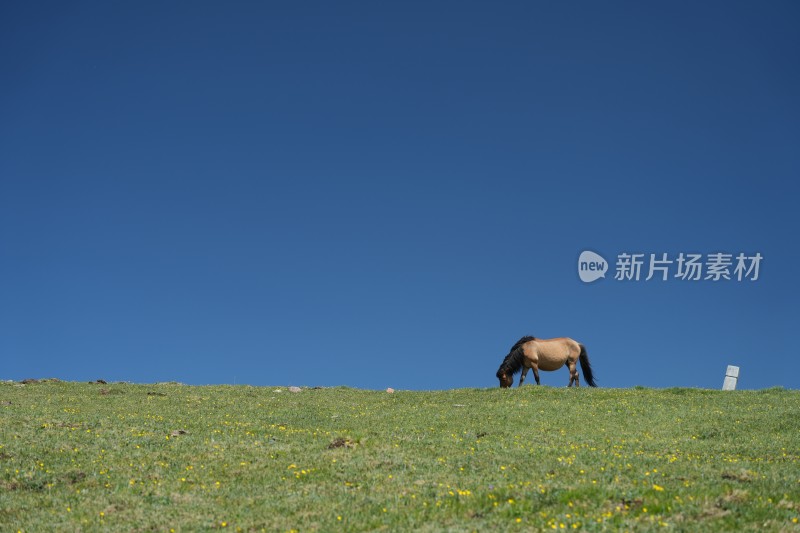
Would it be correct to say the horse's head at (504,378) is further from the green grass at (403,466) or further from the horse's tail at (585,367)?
the green grass at (403,466)

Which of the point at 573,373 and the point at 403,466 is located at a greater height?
the point at 573,373

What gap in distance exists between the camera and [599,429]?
2530 centimetres

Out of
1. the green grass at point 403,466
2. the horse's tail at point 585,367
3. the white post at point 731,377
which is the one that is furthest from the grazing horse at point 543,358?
the green grass at point 403,466

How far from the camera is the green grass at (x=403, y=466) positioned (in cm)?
1416

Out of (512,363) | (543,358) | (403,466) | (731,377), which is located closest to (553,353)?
(543,358)

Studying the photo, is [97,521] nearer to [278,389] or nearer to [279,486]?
[279,486]

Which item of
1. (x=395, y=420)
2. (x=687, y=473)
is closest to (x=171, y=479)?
(x=395, y=420)

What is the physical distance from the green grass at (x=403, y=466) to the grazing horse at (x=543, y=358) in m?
11.0

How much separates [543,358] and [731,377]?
1145 centimetres

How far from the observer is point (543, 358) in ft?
145

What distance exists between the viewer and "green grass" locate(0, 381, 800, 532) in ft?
46.4

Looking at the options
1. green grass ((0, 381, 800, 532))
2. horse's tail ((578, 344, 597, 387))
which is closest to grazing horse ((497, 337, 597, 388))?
horse's tail ((578, 344, 597, 387))

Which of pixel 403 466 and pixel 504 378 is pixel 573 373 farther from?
pixel 403 466

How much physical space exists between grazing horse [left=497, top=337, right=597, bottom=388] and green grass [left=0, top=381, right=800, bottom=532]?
1102cm
